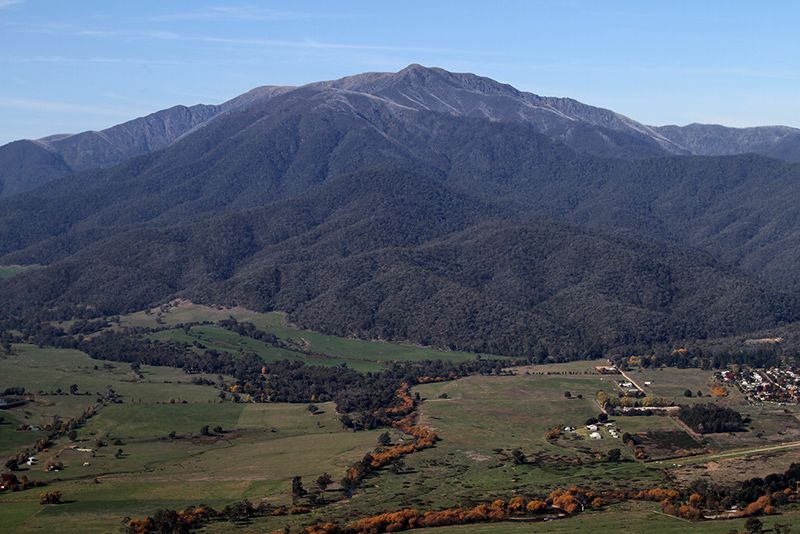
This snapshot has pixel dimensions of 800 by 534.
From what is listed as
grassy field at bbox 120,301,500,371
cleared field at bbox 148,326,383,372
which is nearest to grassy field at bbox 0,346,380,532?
cleared field at bbox 148,326,383,372

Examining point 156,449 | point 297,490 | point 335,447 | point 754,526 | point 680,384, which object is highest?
point 754,526

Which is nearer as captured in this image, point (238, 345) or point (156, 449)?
point (156, 449)

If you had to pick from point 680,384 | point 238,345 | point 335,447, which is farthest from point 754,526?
point 238,345

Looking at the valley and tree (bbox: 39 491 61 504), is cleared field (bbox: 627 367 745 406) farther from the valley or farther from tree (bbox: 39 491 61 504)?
tree (bbox: 39 491 61 504)

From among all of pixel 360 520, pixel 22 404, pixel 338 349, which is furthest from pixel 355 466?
pixel 338 349

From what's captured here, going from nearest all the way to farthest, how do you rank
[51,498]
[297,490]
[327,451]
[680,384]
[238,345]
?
[51,498]
[297,490]
[327,451]
[680,384]
[238,345]

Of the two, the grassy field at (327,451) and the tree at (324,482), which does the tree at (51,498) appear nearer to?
the grassy field at (327,451)

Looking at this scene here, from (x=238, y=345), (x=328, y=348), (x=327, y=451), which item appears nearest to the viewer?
(x=327, y=451)

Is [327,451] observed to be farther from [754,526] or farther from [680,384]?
[680,384]

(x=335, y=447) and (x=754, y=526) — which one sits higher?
(x=754, y=526)

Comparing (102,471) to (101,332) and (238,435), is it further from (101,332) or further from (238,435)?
(101,332)
